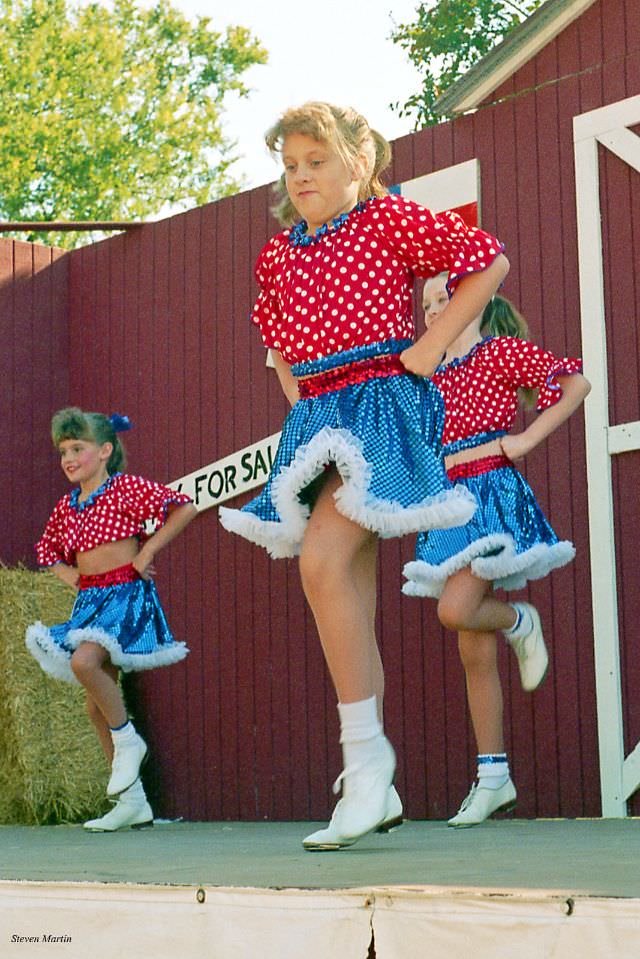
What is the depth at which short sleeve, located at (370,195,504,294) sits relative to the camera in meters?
2.88

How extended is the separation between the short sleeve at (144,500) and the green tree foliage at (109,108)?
609 inches

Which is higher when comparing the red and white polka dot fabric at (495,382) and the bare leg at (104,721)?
the red and white polka dot fabric at (495,382)

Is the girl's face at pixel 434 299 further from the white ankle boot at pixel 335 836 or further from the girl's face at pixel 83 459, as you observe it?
the white ankle boot at pixel 335 836

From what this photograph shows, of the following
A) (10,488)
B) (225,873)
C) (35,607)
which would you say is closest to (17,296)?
(10,488)

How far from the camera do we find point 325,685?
545 centimetres

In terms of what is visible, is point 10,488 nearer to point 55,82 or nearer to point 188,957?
point 188,957

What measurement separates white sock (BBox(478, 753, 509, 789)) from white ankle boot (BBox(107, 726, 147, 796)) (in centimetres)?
141

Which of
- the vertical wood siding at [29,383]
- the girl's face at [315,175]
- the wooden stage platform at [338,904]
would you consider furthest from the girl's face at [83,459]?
the wooden stage platform at [338,904]

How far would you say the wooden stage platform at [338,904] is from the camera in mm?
1705

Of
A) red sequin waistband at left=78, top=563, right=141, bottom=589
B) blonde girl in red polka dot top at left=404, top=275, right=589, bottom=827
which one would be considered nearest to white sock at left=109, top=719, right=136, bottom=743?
red sequin waistband at left=78, top=563, right=141, bottom=589

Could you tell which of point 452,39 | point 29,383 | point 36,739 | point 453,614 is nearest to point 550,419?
point 453,614

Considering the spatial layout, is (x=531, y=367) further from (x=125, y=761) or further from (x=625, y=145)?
(x=125, y=761)

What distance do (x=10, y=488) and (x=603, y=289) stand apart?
2831 millimetres

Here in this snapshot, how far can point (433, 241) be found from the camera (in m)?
2.88
